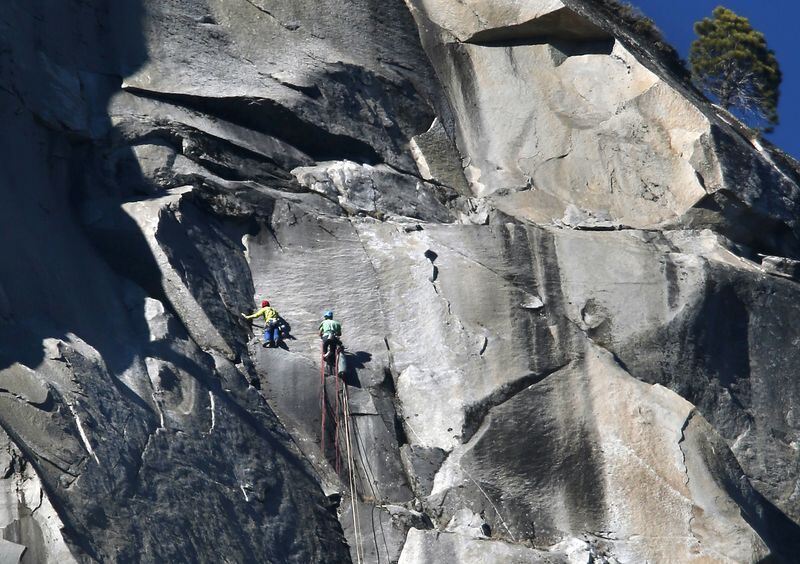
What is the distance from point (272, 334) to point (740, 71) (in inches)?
534

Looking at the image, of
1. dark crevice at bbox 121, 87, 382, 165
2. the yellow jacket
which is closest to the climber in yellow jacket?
the yellow jacket

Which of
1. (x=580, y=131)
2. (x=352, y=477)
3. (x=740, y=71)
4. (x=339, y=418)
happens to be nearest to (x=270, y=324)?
(x=339, y=418)

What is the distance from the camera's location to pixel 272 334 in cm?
1669

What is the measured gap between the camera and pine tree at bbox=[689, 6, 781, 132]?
1057 inches

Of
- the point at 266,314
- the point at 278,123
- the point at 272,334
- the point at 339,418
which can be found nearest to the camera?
the point at 339,418

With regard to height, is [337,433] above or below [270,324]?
below

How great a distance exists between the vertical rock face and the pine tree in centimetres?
606

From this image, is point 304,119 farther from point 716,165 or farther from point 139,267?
point 716,165

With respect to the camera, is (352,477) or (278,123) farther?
(278,123)

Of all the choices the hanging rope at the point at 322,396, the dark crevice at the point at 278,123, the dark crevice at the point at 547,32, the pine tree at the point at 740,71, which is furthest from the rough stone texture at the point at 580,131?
the pine tree at the point at 740,71

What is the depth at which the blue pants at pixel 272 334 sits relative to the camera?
1664 centimetres

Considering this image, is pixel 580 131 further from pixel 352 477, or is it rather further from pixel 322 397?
pixel 352 477

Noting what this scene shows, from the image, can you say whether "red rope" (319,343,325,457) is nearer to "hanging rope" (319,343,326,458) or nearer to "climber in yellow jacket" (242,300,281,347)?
"hanging rope" (319,343,326,458)

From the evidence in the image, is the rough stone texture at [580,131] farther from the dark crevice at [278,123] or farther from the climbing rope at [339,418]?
the climbing rope at [339,418]
